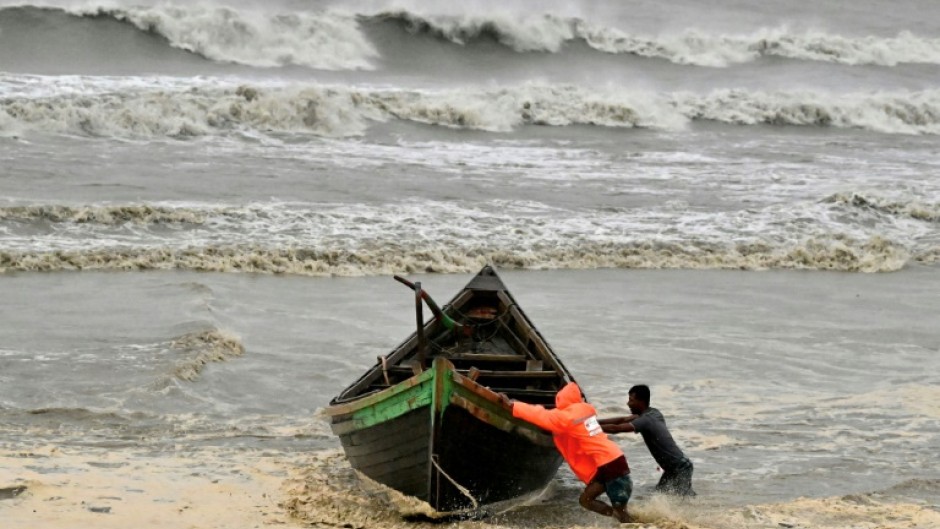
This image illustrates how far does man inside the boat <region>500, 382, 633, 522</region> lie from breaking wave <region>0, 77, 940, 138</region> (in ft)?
59.3

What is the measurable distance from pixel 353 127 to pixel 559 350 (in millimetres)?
15009

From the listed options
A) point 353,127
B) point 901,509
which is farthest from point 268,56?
point 901,509

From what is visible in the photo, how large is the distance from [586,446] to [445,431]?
93cm

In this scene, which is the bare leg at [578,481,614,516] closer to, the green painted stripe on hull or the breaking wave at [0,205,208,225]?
the green painted stripe on hull

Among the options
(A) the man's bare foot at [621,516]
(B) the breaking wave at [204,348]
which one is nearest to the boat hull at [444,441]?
(A) the man's bare foot at [621,516]

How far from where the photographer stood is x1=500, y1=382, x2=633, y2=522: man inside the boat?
28.5 ft

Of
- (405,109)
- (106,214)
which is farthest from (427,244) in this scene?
(405,109)

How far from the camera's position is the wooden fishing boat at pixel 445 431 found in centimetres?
848

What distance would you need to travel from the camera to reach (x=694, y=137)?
30.8 m

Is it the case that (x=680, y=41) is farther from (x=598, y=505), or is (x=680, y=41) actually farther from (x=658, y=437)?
(x=598, y=505)

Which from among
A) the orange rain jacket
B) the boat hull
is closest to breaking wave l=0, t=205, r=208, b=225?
the boat hull

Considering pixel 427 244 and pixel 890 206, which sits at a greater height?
pixel 890 206

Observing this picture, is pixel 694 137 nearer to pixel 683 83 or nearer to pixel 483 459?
pixel 683 83

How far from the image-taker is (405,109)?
29.6m
